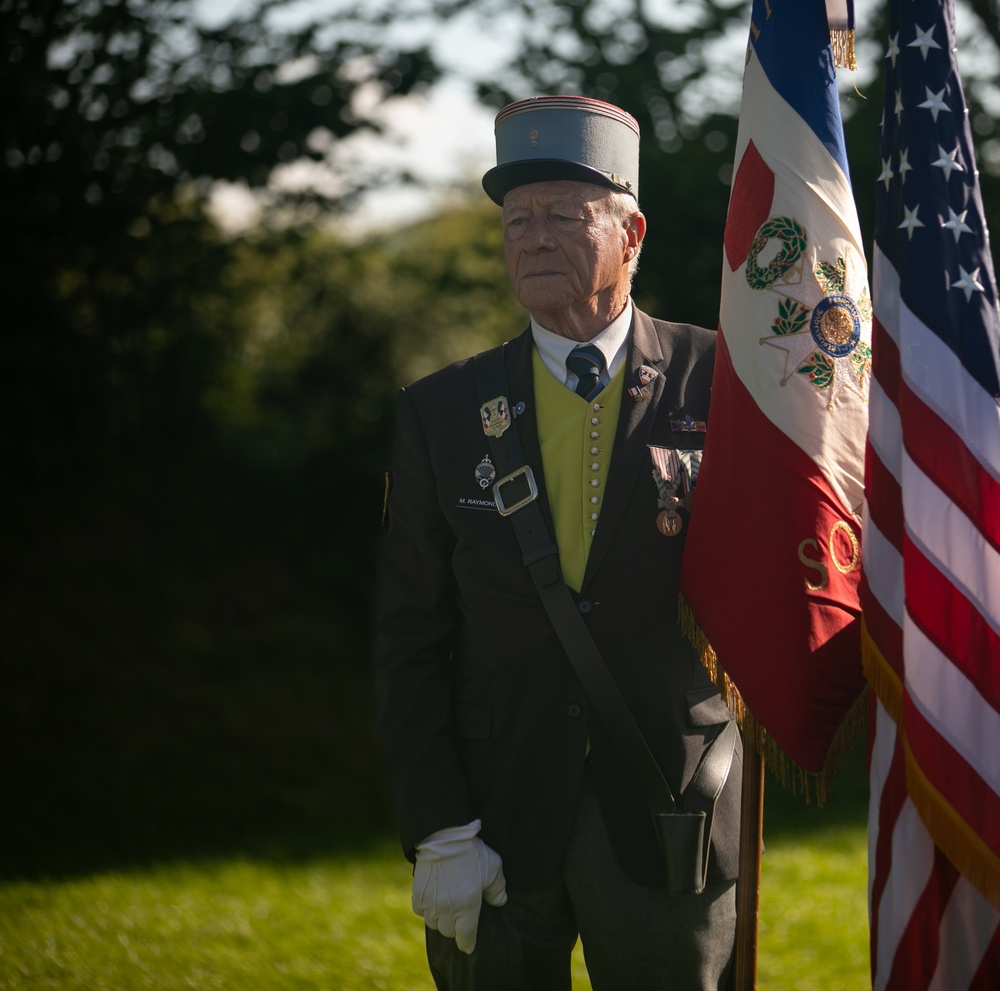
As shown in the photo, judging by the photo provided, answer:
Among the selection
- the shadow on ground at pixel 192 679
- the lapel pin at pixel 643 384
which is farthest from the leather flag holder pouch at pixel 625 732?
the shadow on ground at pixel 192 679

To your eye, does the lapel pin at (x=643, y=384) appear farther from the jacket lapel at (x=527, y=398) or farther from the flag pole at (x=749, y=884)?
the flag pole at (x=749, y=884)

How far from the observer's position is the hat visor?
234 centimetres

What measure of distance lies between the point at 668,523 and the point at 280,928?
10.3ft

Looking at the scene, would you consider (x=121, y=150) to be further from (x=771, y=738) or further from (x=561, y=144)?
(x=771, y=738)

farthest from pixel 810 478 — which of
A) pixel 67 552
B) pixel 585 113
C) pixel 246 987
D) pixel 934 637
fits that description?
pixel 67 552

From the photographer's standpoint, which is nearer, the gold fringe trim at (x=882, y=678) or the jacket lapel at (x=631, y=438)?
the gold fringe trim at (x=882, y=678)

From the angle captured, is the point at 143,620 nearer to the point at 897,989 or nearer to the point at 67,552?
the point at 67,552

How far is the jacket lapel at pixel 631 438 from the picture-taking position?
2289 millimetres

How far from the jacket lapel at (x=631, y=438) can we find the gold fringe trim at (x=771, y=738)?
22 cm

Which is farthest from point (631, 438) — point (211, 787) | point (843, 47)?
point (211, 787)

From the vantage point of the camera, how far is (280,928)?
4.62m

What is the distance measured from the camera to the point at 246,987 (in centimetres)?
397

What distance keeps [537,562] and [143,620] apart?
6.97 m

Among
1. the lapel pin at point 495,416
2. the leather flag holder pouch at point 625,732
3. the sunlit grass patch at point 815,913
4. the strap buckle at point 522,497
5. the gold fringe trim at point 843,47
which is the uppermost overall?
the gold fringe trim at point 843,47
